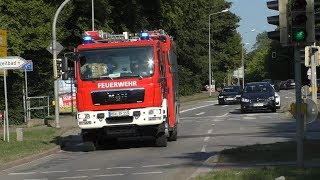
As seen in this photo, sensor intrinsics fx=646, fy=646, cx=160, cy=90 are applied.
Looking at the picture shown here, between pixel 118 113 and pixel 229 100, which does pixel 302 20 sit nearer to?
pixel 118 113

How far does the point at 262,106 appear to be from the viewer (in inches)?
1439

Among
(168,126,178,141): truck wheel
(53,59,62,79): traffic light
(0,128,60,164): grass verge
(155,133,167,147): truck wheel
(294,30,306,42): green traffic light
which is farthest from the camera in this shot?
(53,59,62,79): traffic light

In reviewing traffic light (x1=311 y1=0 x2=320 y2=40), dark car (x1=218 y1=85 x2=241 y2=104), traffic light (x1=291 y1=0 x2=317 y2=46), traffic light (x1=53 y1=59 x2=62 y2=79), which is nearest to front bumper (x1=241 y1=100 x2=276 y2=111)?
traffic light (x1=53 y1=59 x2=62 y2=79)

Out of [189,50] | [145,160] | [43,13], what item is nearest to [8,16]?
[43,13]

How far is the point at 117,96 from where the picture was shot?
18.7 metres

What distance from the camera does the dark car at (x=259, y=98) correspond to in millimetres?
36188


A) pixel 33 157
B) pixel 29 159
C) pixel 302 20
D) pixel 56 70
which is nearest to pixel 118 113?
pixel 33 157

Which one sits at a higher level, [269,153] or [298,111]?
[298,111]

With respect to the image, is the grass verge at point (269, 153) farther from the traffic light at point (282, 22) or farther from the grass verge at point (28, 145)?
the grass verge at point (28, 145)

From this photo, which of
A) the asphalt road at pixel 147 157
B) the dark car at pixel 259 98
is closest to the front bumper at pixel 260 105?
the dark car at pixel 259 98

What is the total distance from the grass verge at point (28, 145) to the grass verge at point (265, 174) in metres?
6.95

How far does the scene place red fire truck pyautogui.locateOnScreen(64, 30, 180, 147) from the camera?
61.0ft

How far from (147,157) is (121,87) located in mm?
2532

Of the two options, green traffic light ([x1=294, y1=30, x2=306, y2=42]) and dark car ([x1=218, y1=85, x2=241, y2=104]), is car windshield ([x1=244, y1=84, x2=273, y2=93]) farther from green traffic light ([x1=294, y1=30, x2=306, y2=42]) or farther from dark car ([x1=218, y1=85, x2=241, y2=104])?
green traffic light ([x1=294, y1=30, x2=306, y2=42])
